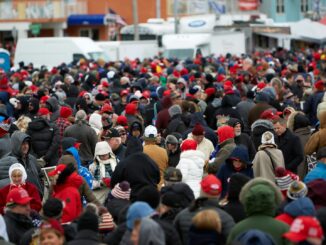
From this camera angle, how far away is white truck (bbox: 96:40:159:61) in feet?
158

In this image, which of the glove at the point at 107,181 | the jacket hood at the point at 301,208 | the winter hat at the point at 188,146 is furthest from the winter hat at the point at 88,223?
the winter hat at the point at 188,146

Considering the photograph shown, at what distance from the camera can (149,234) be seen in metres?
9.23

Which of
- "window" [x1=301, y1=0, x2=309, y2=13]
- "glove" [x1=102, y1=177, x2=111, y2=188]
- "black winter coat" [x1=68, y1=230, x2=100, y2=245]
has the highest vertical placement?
Answer: "black winter coat" [x1=68, y1=230, x2=100, y2=245]

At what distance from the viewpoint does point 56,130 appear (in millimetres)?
17281

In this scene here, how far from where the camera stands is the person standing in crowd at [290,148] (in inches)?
589

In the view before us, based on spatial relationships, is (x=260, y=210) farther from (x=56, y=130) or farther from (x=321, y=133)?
(x=56, y=130)

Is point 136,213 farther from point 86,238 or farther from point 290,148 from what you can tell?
point 290,148

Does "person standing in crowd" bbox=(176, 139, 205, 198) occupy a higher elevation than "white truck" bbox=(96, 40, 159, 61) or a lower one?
higher

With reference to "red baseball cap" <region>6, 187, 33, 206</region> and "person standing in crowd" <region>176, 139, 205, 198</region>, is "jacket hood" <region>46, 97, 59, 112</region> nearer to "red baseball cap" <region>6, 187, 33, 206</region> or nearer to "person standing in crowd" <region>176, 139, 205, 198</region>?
"person standing in crowd" <region>176, 139, 205, 198</region>

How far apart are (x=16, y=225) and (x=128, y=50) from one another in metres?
37.2

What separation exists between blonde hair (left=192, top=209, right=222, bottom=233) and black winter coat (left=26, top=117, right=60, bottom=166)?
24.5 ft

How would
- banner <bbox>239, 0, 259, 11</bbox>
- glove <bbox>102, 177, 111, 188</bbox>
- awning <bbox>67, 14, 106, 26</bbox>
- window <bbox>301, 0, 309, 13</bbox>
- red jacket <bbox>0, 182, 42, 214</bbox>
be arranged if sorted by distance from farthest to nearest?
window <bbox>301, 0, 309, 13</bbox>
banner <bbox>239, 0, 259, 11</bbox>
awning <bbox>67, 14, 106, 26</bbox>
glove <bbox>102, 177, 111, 188</bbox>
red jacket <bbox>0, 182, 42, 214</bbox>

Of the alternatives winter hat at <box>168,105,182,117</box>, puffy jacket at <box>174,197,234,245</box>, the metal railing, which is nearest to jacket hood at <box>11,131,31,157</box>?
puffy jacket at <box>174,197,234,245</box>

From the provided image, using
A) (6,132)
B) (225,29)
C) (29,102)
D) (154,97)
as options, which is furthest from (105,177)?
(225,29)
